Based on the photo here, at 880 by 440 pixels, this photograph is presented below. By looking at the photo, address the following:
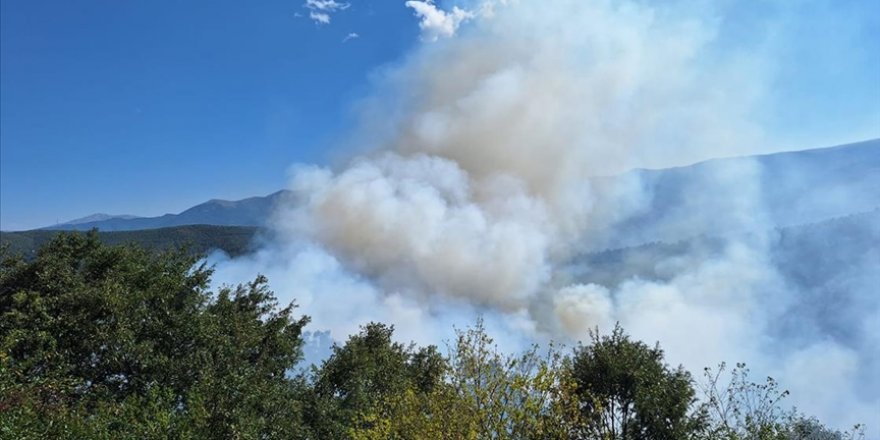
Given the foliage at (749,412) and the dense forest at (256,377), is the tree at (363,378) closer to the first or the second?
the dense forest at (256,377)

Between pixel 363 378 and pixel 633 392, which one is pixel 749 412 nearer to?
pixel 633 392

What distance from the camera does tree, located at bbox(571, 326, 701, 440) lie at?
90.7 ft

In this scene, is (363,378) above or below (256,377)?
below

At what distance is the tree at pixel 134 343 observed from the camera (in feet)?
53.4

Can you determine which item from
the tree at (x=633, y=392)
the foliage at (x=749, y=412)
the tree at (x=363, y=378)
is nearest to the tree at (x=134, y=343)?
the tree at (x=363, y=378)

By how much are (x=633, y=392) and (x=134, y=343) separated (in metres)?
24.9

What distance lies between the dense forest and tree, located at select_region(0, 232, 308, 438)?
8cm

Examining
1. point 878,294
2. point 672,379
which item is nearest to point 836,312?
point 878,294

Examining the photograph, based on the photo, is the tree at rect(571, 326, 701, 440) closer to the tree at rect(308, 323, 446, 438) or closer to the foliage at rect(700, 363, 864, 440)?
the foliage at rect(700, 363, 864, 440)

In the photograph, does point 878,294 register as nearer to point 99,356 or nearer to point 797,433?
point 797,433

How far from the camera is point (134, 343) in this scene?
22219mm

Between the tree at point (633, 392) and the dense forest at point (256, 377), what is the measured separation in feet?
0.25

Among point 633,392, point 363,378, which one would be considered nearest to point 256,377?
point 363,378

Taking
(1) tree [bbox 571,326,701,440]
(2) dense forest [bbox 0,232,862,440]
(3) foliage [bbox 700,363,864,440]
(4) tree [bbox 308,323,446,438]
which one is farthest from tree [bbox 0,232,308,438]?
(1) tree [bbox 571,326,701,440]
